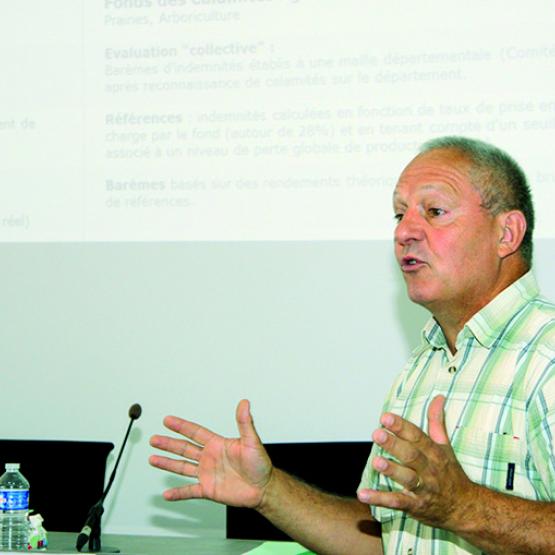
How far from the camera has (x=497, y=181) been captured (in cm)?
217

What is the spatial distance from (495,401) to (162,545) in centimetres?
118

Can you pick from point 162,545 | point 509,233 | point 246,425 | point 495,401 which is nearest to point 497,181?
point 509,233

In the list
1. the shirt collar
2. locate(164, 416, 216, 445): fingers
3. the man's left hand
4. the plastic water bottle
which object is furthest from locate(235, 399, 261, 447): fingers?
the plastic water bottle

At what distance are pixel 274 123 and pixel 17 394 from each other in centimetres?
144

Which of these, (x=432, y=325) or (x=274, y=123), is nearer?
(x=432, y=325)

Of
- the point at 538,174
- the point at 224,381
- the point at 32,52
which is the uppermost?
the point at 32,52

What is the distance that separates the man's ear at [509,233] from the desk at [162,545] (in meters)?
1.04

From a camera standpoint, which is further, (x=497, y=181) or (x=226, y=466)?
(x=497, y=181)

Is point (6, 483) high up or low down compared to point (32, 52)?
down

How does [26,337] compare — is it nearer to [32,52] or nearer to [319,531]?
[32,52]

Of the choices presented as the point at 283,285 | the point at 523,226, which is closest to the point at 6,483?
the point at 283,285

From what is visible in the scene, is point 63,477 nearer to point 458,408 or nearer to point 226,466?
point 226,466

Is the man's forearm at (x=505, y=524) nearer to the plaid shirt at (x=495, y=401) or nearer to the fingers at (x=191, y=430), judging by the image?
the plaid shirt at (x=495, y=401)

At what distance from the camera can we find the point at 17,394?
398 cm
